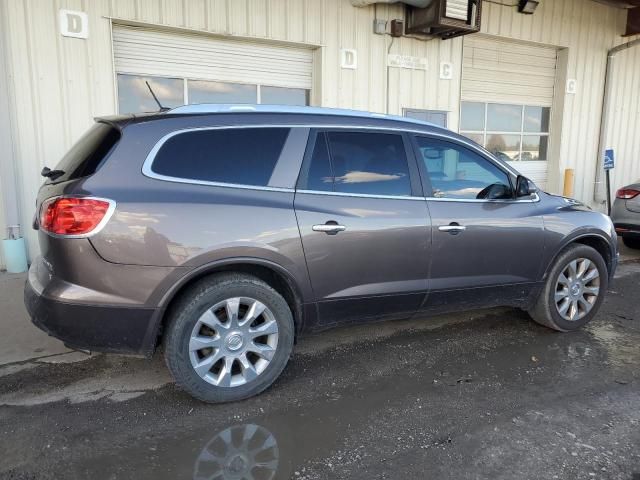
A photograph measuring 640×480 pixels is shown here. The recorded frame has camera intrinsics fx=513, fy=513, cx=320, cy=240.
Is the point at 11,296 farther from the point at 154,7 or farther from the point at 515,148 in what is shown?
the point at 515,148

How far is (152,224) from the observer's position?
116 inches

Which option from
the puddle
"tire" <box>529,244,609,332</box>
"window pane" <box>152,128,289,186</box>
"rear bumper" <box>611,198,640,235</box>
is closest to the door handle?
"window pane" <box>152,128,289,186</box>

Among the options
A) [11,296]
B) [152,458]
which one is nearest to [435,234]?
[152,458]

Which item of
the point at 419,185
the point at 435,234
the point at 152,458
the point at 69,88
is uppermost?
the point at 69,88

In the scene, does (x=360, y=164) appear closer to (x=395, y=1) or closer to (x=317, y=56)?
(x=317, y=56)

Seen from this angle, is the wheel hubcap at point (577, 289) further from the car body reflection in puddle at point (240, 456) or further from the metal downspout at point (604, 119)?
→ the metal downspout at point (604, 119)

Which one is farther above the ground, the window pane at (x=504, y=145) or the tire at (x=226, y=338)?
the window pane at (x=504, y=145)

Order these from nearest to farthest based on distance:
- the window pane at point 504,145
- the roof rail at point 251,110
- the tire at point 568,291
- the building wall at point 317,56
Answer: the roof rail at point 251,110, the tire at point 568,291, the building wall at point 317,56, the window pane at point 504,145

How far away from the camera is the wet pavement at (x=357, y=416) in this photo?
2.71 meters

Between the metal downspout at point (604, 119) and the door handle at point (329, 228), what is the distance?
1064 cm

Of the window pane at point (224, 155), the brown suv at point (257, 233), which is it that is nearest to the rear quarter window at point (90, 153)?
the brown suv at point (257, 233)

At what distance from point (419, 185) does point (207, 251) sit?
1687mm

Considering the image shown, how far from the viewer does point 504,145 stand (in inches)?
441

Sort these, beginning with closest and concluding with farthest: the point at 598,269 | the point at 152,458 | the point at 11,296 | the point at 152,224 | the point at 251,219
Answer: the point at 152,458 < the point at 152,224 < the point at 251,219 < the point at 598,269 < the point at 11,296
